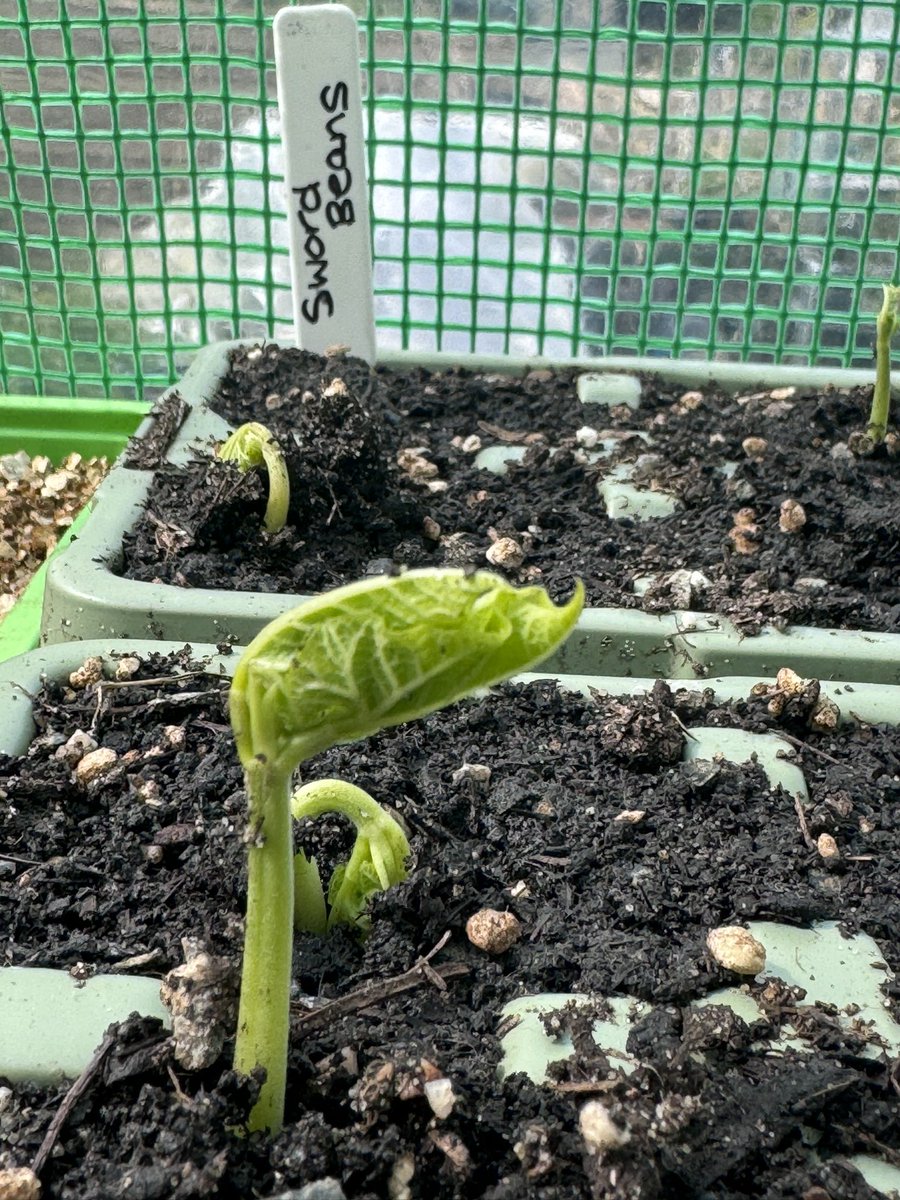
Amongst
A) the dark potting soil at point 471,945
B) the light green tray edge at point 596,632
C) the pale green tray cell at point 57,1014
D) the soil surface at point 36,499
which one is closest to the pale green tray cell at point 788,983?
the dark potting soil at point 471,945

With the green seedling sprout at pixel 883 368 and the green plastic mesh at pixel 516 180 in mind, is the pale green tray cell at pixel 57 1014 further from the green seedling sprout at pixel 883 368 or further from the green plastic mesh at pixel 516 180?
the green plastic mesh at pixel 516 180

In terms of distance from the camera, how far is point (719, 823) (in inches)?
41.4

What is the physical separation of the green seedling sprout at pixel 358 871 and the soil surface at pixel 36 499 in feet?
4.53

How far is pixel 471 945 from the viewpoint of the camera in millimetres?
923

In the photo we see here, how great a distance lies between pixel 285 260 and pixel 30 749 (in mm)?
1490

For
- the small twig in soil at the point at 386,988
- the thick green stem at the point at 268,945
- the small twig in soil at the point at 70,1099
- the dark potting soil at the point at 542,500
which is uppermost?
the thick green stem at the point at 268,945

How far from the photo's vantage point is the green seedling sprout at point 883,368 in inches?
66.5

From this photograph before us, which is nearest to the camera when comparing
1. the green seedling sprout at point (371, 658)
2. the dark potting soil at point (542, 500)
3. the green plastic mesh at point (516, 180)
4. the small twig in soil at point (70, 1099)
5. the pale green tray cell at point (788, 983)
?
the green seedling sprout at point (371, 658)

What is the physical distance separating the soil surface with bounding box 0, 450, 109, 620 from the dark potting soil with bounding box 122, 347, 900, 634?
41 cm

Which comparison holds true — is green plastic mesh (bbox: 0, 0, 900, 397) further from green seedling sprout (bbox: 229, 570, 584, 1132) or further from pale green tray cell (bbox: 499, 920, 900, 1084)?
green seedling sprout (bbox: 229, 570, 584, 1132)

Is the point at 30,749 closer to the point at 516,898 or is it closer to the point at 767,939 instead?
the point at 516,898

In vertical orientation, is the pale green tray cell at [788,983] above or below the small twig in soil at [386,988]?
below

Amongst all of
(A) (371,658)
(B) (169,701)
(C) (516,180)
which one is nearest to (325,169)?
(C) (516,180)

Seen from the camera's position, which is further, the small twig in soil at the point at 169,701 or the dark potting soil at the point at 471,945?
the small twig in soil at the point at 169,701
